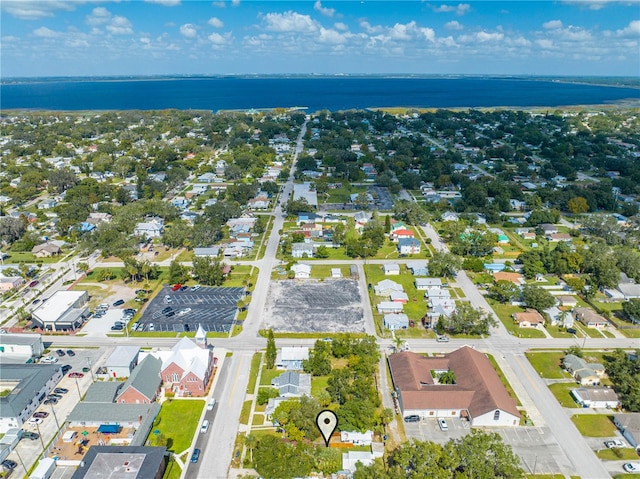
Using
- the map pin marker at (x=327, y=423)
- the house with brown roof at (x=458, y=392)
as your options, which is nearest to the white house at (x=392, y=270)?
the house with brown roof at (x=458, y=392)

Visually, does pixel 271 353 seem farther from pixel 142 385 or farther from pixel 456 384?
pixel 456 384

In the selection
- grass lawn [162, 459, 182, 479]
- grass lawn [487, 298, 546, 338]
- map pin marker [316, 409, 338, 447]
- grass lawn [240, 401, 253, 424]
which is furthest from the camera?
grass lawn [487, 298, 546, 338]

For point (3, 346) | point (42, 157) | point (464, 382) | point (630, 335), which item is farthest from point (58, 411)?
point (42, 157)

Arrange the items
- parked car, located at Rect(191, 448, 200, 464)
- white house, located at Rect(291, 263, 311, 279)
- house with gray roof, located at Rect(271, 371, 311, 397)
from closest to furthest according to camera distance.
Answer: parked car, located at Rect(191, 448, 200, 464) < house with gray roof, located at Rect(271, 371, 311, 397) < white house, located at Rect(291, 263, 311, 279)

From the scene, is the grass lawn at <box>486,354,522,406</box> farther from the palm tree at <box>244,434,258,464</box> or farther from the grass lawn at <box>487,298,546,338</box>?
the palm tree at <box>244,434,258,464</box>

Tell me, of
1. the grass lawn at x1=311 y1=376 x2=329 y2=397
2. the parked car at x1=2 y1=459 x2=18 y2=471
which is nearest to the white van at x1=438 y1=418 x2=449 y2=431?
the grass lawn at x1=311 y1=376 x2=329 y2=397

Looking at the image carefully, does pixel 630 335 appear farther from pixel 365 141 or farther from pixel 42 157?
pixel 42 157

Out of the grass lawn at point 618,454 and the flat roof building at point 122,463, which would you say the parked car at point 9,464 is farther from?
the grass lawn at point 618,454
